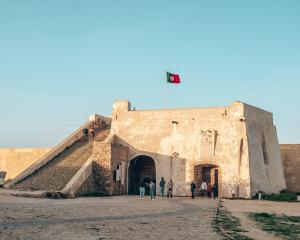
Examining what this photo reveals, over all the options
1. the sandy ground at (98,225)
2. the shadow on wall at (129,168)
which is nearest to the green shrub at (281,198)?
the shadow on wall at (129,168)

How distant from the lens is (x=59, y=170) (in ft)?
83.5

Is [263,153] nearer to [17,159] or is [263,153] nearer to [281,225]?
[281,225]

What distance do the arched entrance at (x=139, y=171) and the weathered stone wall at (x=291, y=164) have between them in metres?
10.9

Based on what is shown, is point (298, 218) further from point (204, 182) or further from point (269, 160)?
point (269, 160)

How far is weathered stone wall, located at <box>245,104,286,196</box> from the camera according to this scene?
1049 inches

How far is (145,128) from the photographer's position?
1143 inches

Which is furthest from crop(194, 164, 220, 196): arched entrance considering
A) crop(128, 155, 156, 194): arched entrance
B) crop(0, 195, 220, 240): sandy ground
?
crop(0, 195, 220, 240): sandy ground

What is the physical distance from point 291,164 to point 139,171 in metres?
12.2

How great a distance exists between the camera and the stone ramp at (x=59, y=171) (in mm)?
23545

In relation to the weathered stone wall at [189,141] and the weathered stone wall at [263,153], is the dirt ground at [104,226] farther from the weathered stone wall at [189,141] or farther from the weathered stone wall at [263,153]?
the weathered stone wall at [263,153]

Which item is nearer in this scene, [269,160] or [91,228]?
[91,228]

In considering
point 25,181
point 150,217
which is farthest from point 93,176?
point 150,217

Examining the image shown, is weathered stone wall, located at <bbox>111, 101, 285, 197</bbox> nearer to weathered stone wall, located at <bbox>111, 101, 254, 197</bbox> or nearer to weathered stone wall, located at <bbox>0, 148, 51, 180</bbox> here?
weathered stone wall, located at <bbox>111, 101, 254, 197</bbox>

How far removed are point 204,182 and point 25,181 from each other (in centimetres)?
1133
